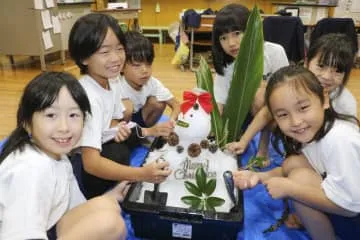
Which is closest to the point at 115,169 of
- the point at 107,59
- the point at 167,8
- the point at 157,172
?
the point at 157,172

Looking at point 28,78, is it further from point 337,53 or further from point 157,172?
point 337,53

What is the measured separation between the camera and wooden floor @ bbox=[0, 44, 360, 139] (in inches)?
82.5

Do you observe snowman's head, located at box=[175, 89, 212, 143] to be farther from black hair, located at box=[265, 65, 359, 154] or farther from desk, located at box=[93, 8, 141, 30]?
desk, located at box=[93, 8, 141, 30]

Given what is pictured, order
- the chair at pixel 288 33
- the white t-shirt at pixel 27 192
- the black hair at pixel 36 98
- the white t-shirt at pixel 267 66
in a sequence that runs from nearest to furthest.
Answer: the white t-shirt at pixel 27 192 < the black hair at pixel 36 98 < the white t-shirt at pixel 267 66 < the chair at pixel 288 33

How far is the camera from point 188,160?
37.4 inches

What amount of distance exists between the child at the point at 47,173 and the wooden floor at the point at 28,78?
1.10 metres

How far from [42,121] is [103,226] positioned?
28 centimetres

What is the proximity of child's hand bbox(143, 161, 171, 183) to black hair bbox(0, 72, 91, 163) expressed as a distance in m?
0.26

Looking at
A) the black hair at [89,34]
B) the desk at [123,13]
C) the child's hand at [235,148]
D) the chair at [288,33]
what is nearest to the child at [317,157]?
the child's hand at [235,148]

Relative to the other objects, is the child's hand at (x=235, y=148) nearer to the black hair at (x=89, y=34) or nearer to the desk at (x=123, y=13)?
the black hair at (x=89, y=34)

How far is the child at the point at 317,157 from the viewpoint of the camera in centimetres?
76

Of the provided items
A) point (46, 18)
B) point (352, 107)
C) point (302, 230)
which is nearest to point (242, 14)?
point (352, 107)

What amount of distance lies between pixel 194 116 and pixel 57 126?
0.37 metres

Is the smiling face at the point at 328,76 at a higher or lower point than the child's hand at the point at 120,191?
higher
